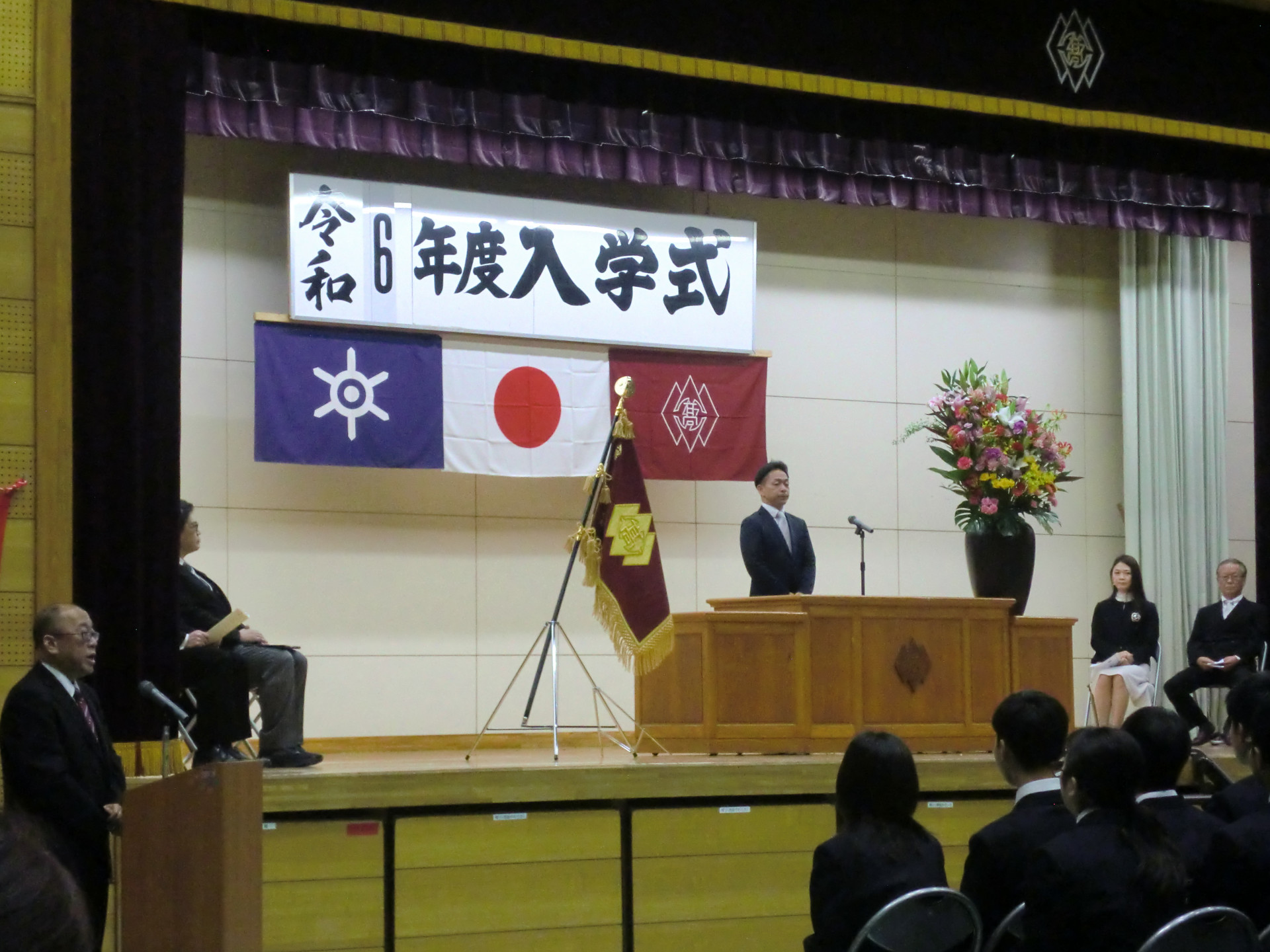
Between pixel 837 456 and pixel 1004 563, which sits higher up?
pixel 837 456

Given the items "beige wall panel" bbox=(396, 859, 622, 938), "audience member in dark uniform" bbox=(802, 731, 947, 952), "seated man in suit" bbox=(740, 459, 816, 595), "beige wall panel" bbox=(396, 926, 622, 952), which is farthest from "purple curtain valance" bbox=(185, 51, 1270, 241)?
"audience member in dark uniform" bbox=(802, 731, 947, 952)

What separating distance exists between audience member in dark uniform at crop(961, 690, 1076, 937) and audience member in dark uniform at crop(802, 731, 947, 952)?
0.10m

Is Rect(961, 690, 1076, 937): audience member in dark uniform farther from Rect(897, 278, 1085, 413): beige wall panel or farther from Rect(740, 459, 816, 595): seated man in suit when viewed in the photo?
Rect(897, 278, 1085, 413): beige wall panel

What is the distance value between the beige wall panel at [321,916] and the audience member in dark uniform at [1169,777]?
2.77 meters

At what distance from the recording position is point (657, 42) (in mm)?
6617

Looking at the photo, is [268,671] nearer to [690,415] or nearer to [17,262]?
[17,262]

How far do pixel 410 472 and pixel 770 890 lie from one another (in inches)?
135

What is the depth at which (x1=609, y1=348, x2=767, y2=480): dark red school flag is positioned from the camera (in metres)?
8.20

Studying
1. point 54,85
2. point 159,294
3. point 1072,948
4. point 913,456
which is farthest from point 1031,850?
point 913,456

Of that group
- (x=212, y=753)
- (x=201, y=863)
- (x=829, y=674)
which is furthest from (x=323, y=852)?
(x=829, y=674)

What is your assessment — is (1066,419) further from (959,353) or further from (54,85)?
(54,85)

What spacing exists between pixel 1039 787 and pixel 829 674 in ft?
10.5

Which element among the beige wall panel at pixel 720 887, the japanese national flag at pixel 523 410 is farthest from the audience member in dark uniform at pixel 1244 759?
the japanese national flag at pixel 523 410

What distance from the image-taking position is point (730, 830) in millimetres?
5723
